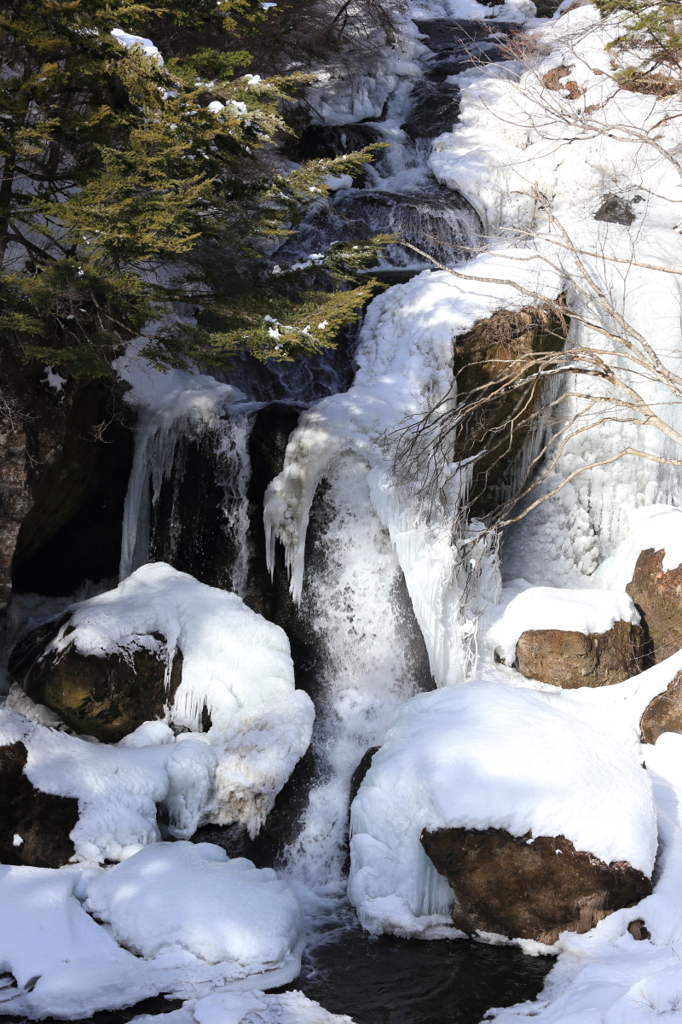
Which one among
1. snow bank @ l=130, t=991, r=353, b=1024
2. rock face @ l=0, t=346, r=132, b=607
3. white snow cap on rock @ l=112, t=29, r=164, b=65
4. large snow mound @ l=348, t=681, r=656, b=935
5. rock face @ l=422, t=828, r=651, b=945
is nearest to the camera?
snow bank @ l=130, t=991, r=353, b=1024

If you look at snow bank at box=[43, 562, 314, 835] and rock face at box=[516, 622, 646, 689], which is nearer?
snow bank at box=[43, 562, 314, 835]

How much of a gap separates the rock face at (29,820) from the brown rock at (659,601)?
5.06 meters

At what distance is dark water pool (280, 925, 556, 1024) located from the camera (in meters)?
4.45

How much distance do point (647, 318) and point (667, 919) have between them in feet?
21.0

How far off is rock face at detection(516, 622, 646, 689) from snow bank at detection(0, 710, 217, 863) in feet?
9.64

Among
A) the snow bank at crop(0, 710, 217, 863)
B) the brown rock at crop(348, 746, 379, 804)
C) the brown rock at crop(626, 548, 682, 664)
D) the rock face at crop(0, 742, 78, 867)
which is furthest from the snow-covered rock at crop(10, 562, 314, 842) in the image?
the brown rock at crop(626, 548, 682, 664)

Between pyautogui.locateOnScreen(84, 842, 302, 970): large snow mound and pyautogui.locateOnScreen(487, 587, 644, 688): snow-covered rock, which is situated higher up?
pyautogui.locateOnScreen(487, 587, 644, 688): snow-covered rock

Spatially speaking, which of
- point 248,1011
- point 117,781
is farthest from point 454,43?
point 248,1011

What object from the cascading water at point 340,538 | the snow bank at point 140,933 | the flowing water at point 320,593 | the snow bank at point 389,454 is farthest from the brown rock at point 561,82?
the snow bank at point 140,933

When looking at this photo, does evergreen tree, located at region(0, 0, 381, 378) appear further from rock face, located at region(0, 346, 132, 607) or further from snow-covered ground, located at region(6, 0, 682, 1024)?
snow-covered ground, located at region(6, 0, 682, 1024)

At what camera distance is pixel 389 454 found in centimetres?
728

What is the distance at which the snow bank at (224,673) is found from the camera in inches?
242

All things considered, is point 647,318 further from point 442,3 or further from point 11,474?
point 442,3

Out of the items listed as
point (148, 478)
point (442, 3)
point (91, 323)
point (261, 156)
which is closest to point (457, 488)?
point (148, 478)
